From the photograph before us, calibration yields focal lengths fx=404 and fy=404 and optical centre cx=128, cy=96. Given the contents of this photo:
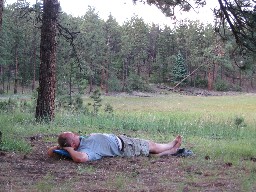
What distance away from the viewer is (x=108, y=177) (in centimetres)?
462

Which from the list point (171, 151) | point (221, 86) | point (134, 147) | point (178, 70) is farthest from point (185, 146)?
point (221, 86)

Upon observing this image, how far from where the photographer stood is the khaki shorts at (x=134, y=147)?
6.07 metres

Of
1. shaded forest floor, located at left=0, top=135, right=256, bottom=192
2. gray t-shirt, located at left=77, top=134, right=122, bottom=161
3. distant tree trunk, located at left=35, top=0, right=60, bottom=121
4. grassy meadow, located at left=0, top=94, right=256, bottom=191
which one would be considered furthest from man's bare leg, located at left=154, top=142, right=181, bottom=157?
distant tree trunk, located at left=35, top=0, right=60, bottom=121

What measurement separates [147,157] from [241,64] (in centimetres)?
204

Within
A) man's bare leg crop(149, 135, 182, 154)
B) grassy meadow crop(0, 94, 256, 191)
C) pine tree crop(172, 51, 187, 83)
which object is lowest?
grassy meadow crop(0, 94, 256, 191)

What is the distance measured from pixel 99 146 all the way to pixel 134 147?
1.90 ft

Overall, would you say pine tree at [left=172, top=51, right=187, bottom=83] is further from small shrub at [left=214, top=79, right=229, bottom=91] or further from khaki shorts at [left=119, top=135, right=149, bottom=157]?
khaki shorts at [left=119, top=135, right=149, bottom=157]

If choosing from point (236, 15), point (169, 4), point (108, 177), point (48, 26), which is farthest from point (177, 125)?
point (108, 177)

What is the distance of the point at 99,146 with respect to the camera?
19.3 feet

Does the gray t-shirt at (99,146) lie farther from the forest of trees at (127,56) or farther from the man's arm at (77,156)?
the forest of trees at (127,56)

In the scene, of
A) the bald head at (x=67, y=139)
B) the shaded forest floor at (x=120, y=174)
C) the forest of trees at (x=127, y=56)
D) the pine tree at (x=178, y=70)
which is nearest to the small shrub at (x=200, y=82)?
the forest of trees at (x=127, y=56)

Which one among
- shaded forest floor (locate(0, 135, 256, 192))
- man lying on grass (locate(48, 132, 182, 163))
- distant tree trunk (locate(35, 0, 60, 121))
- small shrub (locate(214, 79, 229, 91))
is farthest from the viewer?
small shrub (locate(214, 79, 229, 91))

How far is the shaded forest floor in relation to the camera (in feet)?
13.6

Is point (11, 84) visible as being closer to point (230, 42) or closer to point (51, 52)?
point (51, 52)
